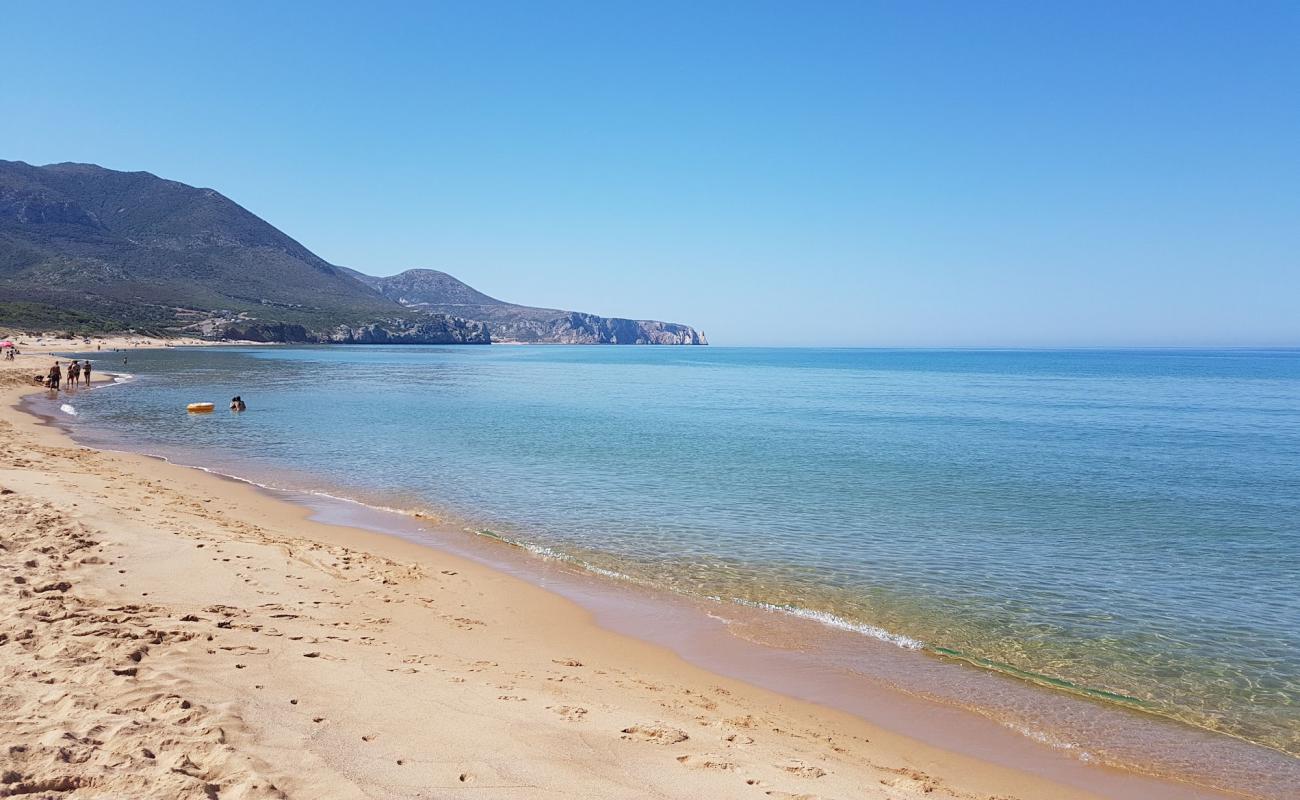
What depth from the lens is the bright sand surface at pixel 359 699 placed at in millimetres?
4719

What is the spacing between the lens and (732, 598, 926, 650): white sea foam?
9461 mm

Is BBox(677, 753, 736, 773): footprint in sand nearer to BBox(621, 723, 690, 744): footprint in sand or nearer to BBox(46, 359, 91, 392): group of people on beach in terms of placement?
BBox(621, 723, 690, 744): footprint in sand

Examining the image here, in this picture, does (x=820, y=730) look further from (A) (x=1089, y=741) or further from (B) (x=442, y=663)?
(B) (x=442, y=663)

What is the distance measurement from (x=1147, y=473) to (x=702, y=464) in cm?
1375

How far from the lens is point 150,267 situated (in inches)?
5891

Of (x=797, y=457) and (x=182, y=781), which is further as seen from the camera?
(x=797, y=457)

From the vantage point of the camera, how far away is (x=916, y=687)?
8219 mm

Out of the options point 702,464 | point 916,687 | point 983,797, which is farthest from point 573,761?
point 702,464

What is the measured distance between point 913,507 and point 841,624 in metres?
8.24

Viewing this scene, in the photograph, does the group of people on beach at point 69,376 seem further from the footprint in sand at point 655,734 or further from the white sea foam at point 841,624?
the footprint in sand at point 655,734

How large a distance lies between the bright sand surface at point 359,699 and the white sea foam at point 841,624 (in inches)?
91.0

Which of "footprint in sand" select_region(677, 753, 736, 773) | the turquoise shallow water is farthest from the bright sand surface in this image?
the turquoise shallow water

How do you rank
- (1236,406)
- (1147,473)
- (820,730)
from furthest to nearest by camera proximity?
(1236,406)
(1147,473)
(820,730)

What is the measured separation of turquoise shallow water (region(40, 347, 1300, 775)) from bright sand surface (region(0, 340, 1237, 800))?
9.54ft
